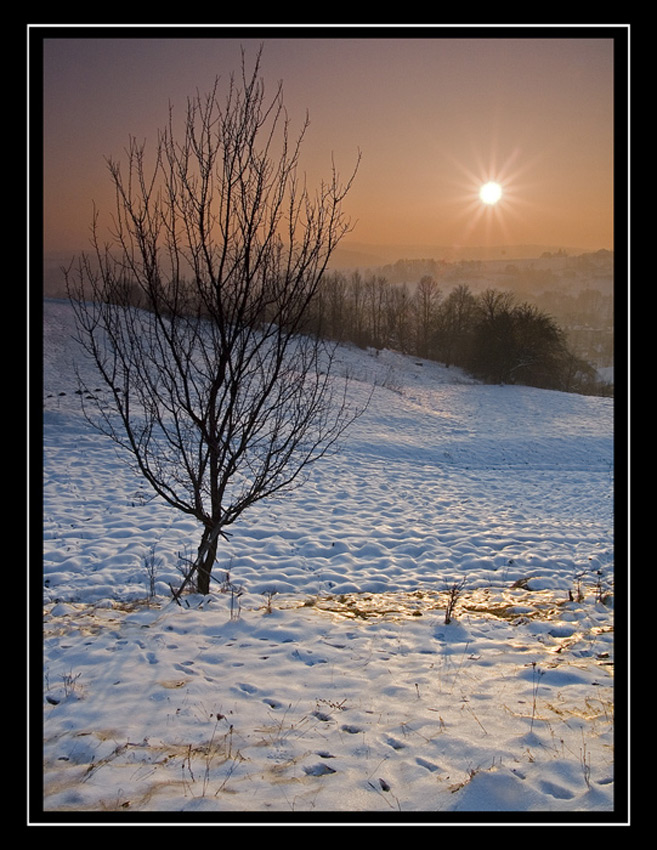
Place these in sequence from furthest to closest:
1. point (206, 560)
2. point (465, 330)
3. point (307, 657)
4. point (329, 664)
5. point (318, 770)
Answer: point (465, 330)
point (206, 560)
point (307, 657)
point (329, 664)
point (318, 770)

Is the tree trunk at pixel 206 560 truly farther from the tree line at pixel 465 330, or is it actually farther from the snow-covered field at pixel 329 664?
the tree line at pixel 465 330

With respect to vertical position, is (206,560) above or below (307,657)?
above

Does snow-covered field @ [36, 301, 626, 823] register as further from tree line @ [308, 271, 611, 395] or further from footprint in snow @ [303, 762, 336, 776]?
tree line @ [308, 271, 611, 395]

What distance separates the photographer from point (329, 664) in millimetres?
4500

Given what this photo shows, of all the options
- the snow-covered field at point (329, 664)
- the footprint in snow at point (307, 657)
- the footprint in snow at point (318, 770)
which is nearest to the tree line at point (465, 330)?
the snow-covered field at point (329, 664)

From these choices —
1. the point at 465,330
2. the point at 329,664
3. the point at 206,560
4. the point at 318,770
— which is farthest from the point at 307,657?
the point at 465,330

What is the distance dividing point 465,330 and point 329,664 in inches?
1783

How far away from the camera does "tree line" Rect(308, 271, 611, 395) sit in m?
38.5

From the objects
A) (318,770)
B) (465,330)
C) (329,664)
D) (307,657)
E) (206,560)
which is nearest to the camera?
(318,770)

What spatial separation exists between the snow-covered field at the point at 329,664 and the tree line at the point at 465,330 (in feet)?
57.0

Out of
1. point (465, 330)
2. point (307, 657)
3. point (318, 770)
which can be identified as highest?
point (465, 330)

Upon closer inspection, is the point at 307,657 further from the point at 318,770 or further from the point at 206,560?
the point at 206,560

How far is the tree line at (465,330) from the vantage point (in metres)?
38.5

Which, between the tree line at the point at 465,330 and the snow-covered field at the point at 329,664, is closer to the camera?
the snow-covered field at the point at 329,664
